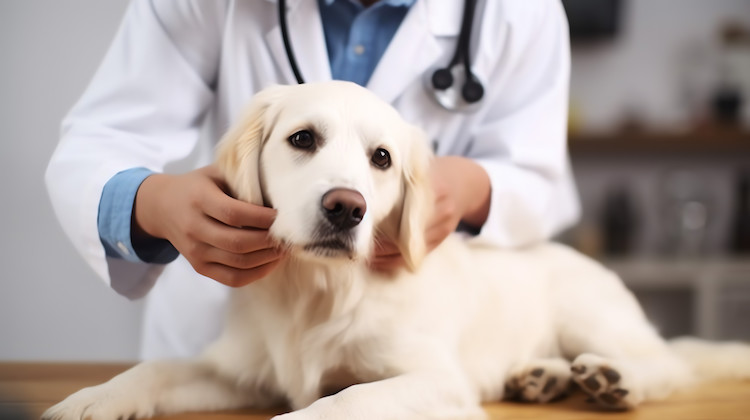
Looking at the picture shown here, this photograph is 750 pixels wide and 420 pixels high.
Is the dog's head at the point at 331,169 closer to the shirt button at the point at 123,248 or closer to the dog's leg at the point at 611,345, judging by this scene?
the shirt button at the point at 123,248

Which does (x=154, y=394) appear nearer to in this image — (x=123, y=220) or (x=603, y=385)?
(x=123, y=220)

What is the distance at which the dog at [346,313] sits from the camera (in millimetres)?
704

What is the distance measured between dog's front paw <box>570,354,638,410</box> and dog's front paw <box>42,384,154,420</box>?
1.69 feet

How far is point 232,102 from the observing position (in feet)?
3.09

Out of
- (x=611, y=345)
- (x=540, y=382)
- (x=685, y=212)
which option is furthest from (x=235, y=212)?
(x=685, y=212)

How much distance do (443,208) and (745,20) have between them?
279 centimetres

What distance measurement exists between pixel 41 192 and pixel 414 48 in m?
0.48

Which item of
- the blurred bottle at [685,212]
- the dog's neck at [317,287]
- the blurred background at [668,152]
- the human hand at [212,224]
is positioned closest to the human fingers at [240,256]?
the human hand at [212,224]

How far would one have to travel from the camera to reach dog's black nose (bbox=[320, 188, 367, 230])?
650 mm

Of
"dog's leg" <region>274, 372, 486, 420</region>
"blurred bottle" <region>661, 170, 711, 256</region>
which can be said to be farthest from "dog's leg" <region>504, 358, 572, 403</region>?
"blurred bottle" <region>661, 170, 711, 256</region>

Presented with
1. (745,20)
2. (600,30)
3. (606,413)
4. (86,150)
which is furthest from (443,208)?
(745,20)

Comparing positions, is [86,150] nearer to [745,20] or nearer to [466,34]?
[466,34]

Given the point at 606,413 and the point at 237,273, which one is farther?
the point at 606,413

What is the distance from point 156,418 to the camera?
0.79m
